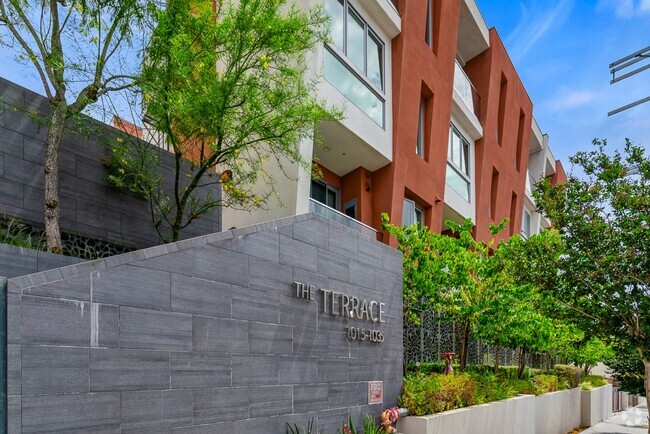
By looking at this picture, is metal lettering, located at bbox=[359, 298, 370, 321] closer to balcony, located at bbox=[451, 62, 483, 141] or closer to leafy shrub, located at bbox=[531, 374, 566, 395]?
leafy shrub, located at bbox=[531, 374, 566, 395]

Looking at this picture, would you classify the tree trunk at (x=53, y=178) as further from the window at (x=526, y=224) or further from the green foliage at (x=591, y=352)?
the window at (x=526, y=224)

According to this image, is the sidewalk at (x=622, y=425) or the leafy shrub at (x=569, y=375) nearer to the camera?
the sidewalk at (x=622, y=425)

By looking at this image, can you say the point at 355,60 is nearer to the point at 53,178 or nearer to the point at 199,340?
the point at 53,178

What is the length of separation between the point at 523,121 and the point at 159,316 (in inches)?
1159

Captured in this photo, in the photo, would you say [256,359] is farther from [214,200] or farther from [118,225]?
[214,200]

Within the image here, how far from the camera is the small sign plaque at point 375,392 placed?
968 centimetres

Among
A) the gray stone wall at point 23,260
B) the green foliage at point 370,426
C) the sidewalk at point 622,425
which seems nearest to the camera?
the gray stone wall at point 23,260

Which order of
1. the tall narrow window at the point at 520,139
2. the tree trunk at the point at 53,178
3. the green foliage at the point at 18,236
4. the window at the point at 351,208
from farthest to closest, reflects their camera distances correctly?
the tall narrow window at the point at 520,139 → the window at the point at 351,208 → the tree trunk at the point at 53,178 → the green foliage at the point at 18,236

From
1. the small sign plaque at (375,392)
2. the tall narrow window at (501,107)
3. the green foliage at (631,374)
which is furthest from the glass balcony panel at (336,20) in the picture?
the green foliage at (631,374)

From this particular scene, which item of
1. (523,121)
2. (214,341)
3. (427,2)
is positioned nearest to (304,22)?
(214,341)

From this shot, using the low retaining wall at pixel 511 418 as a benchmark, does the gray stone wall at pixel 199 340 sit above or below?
above

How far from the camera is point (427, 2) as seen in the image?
1895cm

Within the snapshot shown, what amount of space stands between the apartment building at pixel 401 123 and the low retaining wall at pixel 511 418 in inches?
193

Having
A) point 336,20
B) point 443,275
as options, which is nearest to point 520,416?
point 443,275
